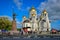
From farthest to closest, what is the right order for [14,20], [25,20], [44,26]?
[25,20]
[44,26]
[14,20]

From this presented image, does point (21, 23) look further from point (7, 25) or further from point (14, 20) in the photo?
point (14, 20)

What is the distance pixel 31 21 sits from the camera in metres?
147

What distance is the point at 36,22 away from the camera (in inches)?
5802

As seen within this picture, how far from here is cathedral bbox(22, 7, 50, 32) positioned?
142 metres

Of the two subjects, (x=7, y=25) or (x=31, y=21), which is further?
(x=31, y=21)

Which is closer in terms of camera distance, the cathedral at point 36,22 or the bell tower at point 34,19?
the cathedral at point 36,22

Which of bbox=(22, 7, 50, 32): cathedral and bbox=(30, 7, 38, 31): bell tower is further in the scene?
bbox=(30, 7, 38, 31): bell tower

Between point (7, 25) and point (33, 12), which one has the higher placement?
point (33, 12)

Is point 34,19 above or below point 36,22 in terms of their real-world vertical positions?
above

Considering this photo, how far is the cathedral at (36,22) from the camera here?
142 metres

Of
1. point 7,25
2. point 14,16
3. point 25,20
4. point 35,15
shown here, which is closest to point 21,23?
point 25,20

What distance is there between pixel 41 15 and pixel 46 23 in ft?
33.1

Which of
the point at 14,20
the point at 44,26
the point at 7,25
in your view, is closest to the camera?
the point at 14,20

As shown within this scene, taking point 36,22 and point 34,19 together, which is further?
point 36,22
